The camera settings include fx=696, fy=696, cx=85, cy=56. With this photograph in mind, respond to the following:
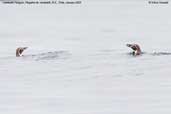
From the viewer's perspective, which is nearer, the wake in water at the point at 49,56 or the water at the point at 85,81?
the water at the point at 85,81

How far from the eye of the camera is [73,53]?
94.2 feet

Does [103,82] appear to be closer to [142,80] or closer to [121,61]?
[142,80]

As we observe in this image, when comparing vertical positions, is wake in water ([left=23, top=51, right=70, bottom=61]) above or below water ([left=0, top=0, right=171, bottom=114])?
above

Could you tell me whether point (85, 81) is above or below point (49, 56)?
below

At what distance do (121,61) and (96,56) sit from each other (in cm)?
251

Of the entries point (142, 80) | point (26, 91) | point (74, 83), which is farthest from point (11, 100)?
point (142, 80)

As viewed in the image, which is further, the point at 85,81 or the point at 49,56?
the point at 49,56

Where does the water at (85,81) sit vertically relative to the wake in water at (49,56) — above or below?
below

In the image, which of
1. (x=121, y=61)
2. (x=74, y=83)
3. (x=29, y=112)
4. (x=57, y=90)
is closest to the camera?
(x=29, y=112)

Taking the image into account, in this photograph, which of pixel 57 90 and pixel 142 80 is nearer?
pixel 57 90

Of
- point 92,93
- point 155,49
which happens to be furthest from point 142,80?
point 155,49

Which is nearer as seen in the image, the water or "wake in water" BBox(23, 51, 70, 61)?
the water

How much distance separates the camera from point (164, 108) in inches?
638

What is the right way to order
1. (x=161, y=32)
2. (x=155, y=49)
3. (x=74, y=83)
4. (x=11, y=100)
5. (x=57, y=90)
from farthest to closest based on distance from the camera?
(x=161, y=32), (x=155, y=49), (x=74, y=83), (x=57, y=90), (x=11, y=100)
